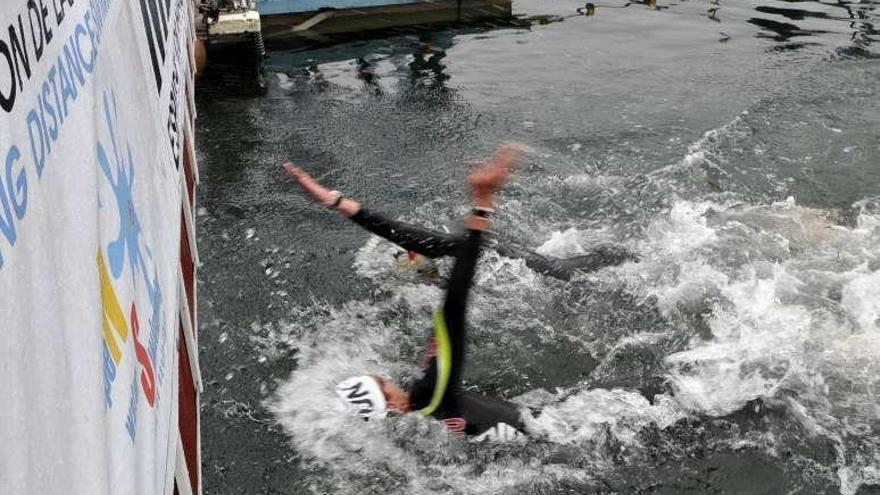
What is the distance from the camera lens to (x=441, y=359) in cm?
452

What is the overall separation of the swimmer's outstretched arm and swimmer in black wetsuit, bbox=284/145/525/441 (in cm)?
154

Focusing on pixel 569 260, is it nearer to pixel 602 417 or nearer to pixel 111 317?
pixel 602 417

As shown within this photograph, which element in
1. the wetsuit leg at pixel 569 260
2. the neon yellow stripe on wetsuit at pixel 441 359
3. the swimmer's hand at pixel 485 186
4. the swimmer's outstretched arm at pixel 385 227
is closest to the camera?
the swimmer's hand at pixel 485 186

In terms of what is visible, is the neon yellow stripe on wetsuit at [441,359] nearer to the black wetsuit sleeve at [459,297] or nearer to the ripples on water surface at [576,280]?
the black wetsuit sleeve at [459,297]

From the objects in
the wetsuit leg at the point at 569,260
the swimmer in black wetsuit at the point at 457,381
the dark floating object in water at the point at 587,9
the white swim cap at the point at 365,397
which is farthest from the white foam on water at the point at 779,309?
the dark floating object in water at the point at 587,9

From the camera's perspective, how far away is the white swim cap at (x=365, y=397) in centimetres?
→ 454

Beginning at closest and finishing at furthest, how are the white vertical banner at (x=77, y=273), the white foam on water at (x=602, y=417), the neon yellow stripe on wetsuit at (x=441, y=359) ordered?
the white vertical banner at (x=77, y=273)
the neon yellow stripe on wetsuit at (x=441, y=359)
the white foam on water at (x=602, y=417)

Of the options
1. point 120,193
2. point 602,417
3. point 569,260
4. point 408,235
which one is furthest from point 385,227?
point 120,193

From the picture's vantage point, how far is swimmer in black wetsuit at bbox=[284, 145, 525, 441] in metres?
4.17

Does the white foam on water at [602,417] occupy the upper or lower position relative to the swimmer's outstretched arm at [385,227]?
lower

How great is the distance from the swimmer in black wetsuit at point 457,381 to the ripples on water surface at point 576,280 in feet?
1.01

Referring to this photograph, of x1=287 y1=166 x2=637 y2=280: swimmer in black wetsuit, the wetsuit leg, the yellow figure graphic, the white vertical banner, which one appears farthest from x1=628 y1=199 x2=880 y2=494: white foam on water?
the yellow figure graphic

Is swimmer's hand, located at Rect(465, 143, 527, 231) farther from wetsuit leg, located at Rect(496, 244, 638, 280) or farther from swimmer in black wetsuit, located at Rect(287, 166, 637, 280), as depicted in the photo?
wetsuit leg, located at Rect(496, 244, 638, 280)

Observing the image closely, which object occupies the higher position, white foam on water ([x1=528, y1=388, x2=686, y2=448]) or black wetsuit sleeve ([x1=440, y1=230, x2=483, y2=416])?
black wetsuit sleeve ([x1=440, y1=230, x2=483, y2=416])
